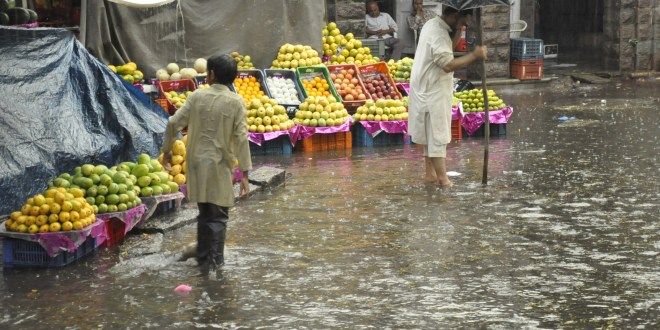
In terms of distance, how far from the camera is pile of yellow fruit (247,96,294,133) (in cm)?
1444

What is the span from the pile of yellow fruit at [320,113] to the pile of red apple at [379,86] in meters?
1.20

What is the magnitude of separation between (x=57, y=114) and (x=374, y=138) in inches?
216

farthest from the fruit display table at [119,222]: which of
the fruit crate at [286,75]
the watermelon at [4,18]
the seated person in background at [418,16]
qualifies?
the seated person in background at [418,16]

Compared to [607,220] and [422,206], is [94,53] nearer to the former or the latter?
[422,206]

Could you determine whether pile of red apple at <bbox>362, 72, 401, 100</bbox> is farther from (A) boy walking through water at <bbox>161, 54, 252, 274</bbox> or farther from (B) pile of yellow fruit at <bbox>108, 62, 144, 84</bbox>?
(A) boy walking through water at <bbox>161, 54, 252, 274</bbox>

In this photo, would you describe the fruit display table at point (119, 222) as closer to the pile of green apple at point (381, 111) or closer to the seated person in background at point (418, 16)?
the pile of green apple at point (381, 111)

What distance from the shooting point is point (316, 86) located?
52.7 ft

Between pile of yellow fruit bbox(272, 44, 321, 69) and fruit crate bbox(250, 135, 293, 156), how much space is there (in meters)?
2.07

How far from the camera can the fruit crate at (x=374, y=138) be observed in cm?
1519

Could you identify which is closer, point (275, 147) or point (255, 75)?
point (275, 147)

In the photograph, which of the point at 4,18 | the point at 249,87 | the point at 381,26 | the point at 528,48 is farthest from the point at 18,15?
the point at 528,48

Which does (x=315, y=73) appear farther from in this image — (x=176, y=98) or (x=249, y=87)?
(x=176, y=98)

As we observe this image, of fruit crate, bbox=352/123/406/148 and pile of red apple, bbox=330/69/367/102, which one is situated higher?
pile of red apple, bbox=330/69/367/102

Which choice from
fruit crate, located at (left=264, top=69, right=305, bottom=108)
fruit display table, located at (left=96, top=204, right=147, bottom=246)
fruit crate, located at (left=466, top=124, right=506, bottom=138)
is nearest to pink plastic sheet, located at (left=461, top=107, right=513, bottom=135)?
fruit crate, located at (left=466, top=124, right=506, bottom=138)
